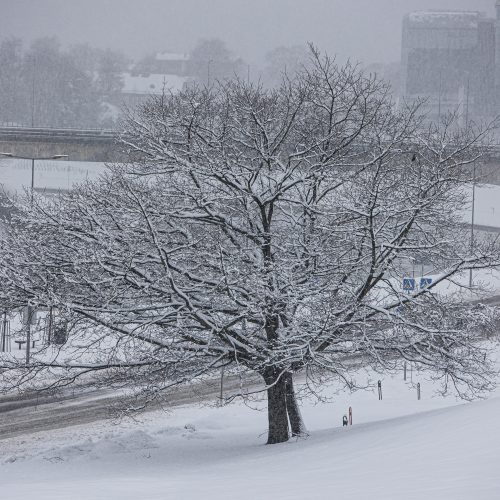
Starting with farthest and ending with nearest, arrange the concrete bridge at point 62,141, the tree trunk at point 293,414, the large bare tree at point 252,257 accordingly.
→ the concrete bridge at point 62,141 → the tree trunk at point 293,414 → the large bare tree at point 252,257

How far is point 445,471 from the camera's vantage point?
Result: 9.84 meters

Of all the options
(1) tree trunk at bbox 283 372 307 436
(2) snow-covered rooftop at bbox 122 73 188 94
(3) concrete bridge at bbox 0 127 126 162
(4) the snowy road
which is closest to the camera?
(1) tree trunk at bbox 283 372 307 436

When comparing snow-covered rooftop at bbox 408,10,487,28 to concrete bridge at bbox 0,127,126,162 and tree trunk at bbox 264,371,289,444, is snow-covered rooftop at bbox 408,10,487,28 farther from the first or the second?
tree trunk at bbox 264,371,289,444

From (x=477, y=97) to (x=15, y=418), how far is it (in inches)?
5343

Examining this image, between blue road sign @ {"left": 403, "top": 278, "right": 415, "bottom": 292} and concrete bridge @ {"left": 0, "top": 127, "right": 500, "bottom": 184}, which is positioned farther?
concrete bridge @ {"left": 0, "top": 127, "right": 500, "bottom": 184}

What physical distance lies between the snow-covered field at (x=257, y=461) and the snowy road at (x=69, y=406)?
0.80m

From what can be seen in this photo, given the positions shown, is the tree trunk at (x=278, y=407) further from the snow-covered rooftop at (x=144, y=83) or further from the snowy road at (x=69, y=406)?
the snow-covered rooftop at (x=144, y=83)

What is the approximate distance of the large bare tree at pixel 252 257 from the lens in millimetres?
16234

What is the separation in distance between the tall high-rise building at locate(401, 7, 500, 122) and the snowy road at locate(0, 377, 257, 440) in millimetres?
120829

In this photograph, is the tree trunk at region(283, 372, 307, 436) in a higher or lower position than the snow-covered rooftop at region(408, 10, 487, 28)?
lower

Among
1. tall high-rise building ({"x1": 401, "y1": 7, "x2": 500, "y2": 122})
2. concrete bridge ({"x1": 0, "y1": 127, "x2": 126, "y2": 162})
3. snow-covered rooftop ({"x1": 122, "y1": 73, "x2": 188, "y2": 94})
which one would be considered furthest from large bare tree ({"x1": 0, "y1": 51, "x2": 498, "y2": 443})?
snow-covered rooftop ({"x1": 122, "y1": 73, "x2": 188, "y2": 94})

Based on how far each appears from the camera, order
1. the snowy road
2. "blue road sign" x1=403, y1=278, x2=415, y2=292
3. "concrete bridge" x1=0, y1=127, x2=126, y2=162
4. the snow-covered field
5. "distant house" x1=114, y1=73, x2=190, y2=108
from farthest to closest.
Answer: "distant house" x1=114, y1=73, x2=190, y2=108 < "concrete bridge" x1=0, y1=127, x2=126, y2=162 < the snowy road < "blue road sign" x1=403, y1=278, x2=415, y2=292 < the snow-covered field

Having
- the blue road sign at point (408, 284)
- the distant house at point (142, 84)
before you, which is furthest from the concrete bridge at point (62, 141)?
the distant house at point (142, 84)

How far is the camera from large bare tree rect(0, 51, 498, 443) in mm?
16234
